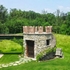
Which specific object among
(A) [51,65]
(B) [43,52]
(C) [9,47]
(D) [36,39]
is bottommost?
(C) [9,47]

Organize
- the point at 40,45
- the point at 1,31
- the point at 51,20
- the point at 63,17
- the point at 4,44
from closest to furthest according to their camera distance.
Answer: the point at 40,45, the point at 4,44, the point at 1,31, the point at 51,20, the point at 63,17

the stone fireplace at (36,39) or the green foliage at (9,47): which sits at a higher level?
the stone fireplace at (36,39)

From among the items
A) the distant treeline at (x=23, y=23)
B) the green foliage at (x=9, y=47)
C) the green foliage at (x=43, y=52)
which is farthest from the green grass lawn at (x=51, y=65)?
the distant treeline at (x=23, y=23)

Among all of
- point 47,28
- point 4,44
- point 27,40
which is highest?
point 47,28

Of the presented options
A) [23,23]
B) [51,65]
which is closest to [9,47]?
[51,65]

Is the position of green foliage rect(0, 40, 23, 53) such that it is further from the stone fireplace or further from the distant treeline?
the distant treeline

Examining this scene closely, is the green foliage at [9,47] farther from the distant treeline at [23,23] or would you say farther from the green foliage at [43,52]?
the distant treeline at [23,23]

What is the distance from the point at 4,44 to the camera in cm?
3694

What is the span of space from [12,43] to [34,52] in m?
16.1

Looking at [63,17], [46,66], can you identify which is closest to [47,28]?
[46,66]

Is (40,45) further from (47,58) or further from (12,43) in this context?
(12,43)

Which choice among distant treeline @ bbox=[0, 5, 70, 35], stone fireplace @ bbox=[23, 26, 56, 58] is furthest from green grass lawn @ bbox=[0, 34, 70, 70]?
distant treeline @ bbox=[0, 5, 70, 35]

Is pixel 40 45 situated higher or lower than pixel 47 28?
lower

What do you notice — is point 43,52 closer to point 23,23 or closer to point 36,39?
point 36,39
